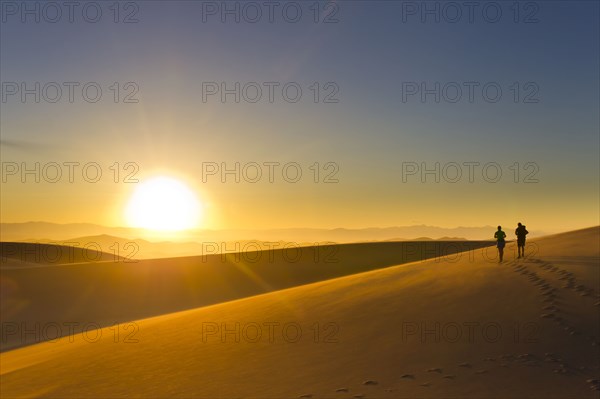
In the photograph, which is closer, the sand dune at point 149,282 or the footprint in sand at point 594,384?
the footprint in sand at point 594,384

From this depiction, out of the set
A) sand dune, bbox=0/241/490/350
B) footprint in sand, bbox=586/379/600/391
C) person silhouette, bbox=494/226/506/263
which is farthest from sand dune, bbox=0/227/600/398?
sand dune, bbox=0/241/490/350

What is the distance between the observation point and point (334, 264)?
44.8 metres

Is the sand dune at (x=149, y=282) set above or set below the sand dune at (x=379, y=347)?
below

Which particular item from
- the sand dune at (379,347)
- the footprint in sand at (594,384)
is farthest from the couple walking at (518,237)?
the footprint in sand at (594,384)

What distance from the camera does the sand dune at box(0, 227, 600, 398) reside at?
846cm

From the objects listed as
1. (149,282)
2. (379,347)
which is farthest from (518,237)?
(149,282)

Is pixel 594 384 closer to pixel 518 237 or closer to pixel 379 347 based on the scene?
pixel 379 347

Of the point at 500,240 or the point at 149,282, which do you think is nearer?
the point at 500,240

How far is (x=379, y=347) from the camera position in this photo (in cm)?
1034

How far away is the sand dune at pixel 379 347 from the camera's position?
8.46m

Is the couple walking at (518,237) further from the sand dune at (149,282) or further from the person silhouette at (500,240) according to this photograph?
the sand dune at (149,282)

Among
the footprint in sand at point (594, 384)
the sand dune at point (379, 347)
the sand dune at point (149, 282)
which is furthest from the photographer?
the sand dune at point (149, 282)

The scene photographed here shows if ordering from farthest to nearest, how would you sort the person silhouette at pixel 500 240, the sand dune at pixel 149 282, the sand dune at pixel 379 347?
the sand dune at pixel 149 282
the person silhouette at pixel 500 240
the sand dune at pixel 379 347

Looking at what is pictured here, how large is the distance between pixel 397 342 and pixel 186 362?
16.2 feet
